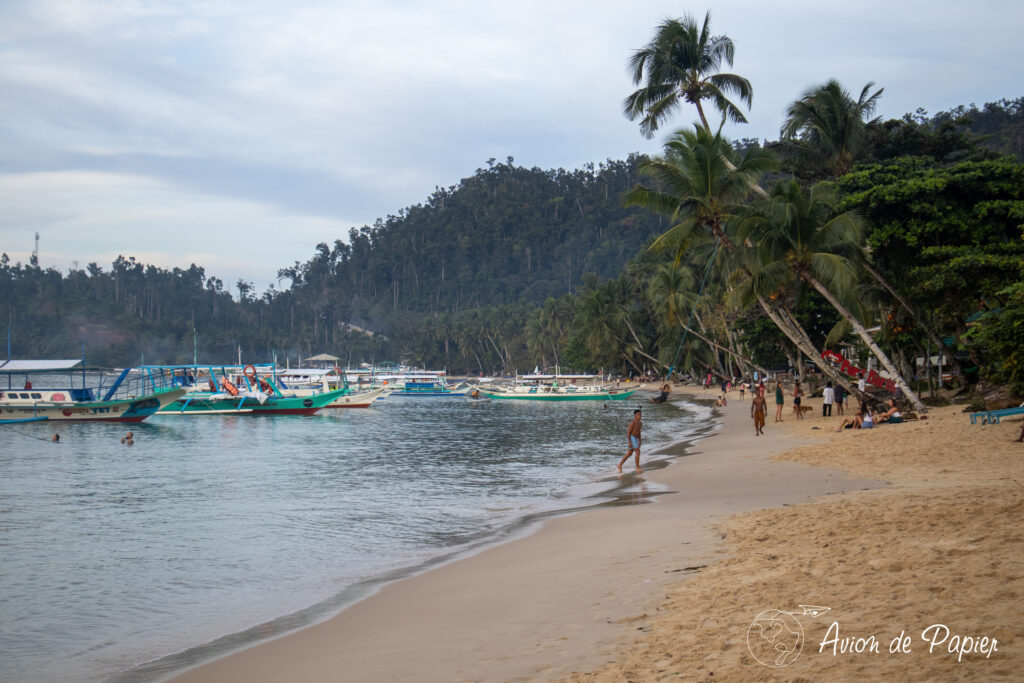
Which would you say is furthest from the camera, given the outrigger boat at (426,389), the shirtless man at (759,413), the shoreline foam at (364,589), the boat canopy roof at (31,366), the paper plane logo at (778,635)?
the outrigger boat at (426,389)

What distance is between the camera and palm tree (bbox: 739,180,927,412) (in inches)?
957

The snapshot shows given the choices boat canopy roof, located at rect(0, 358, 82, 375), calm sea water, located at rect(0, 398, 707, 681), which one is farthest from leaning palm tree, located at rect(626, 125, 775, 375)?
boat canopy roof, located at rect(0, 358, 82, 375)

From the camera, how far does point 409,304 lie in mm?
199375

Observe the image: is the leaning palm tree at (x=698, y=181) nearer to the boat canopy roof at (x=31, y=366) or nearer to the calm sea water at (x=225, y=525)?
the calm sea water at (x=225, y=525)

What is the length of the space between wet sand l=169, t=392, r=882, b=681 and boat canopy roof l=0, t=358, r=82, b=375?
139ft

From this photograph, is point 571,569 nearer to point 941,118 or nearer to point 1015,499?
point 1015,499

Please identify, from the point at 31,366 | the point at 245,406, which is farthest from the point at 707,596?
the point at 245,406

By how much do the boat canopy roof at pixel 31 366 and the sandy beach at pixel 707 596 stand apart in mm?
42806

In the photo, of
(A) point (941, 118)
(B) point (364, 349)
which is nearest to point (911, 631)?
(A) point (941, 118)

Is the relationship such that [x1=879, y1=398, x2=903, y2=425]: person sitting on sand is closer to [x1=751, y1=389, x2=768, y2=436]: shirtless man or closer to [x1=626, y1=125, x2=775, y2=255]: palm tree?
[x1=751, y1=389, x2=768, y2=436]: shirtless man

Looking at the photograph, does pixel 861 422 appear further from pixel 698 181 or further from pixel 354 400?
pixel 354 400

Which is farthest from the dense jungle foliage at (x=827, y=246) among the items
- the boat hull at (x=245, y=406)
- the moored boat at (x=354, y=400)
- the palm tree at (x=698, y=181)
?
the boat hull at (x=245, y=406)

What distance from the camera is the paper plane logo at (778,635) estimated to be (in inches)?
195

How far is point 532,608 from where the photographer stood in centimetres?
738
